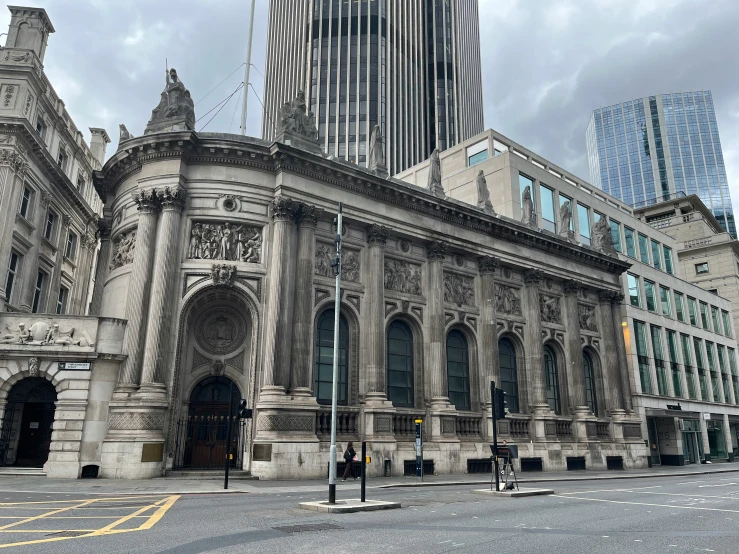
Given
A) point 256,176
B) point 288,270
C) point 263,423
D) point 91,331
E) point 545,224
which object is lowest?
point 263,423

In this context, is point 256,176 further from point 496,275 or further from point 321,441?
point 496,275

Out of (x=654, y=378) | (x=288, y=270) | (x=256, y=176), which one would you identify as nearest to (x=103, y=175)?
(x=256, y=176)

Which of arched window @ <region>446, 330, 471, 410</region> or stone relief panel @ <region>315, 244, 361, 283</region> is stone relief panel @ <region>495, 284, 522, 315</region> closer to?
arched window @ <region>446, 330, 471, 410</region>

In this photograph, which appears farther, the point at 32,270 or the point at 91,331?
the point at 32,270

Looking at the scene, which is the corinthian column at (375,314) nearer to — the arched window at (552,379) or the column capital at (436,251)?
the column capital at (436,251)

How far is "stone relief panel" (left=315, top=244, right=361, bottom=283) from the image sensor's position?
94.9 feet

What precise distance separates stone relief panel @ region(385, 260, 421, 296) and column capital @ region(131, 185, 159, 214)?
40.0 feet

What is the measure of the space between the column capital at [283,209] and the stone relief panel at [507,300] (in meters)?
15.2

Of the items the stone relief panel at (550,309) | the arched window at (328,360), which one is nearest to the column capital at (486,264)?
the stone relief panel at (550,309)

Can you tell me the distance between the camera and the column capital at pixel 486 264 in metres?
35.6

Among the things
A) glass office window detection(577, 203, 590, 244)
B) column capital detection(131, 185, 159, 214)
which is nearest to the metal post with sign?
column capital detection(131, 185, 159, 214)

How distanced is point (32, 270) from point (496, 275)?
2910 centimetres

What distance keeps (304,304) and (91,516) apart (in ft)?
50.7

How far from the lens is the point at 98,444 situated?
23.8 meters
